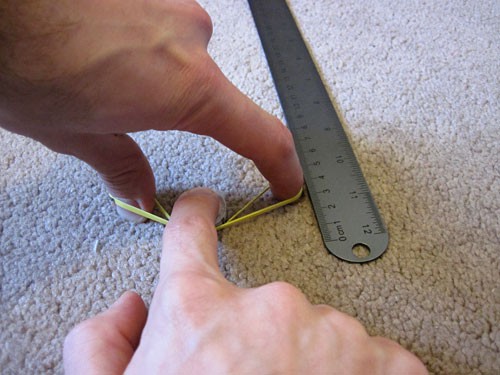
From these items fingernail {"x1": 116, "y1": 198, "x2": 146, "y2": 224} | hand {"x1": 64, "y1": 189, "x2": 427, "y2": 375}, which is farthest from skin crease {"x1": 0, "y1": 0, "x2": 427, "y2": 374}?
fingernail {"x1": 116, "y1": 198, "x2": 146, "y2": 224}

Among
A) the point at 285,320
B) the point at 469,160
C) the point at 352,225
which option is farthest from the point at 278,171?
the point at 469,160

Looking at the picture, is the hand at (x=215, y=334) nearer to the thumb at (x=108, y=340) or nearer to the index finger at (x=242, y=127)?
the thumb at (x=108, y=340)

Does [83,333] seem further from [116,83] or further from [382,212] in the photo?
[382,212]

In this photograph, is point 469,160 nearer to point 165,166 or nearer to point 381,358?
point 381,358

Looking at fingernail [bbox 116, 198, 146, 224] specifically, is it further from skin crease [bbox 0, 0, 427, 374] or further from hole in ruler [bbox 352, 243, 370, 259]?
hole in ruler [bbox 352, 243, 370, 259]

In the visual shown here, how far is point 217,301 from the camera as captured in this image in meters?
0.48

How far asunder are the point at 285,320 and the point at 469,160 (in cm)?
49

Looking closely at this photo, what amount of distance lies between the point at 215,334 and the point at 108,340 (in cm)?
16

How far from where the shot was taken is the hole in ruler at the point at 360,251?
66cm

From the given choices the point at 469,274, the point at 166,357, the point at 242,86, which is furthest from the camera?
the point at 242,86

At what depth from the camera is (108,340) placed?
0.52 metres

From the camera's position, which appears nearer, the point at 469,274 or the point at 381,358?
the point at 381,358

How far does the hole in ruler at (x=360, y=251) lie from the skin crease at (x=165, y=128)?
0.15m

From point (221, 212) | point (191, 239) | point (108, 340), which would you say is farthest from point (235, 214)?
point (108, 340)
